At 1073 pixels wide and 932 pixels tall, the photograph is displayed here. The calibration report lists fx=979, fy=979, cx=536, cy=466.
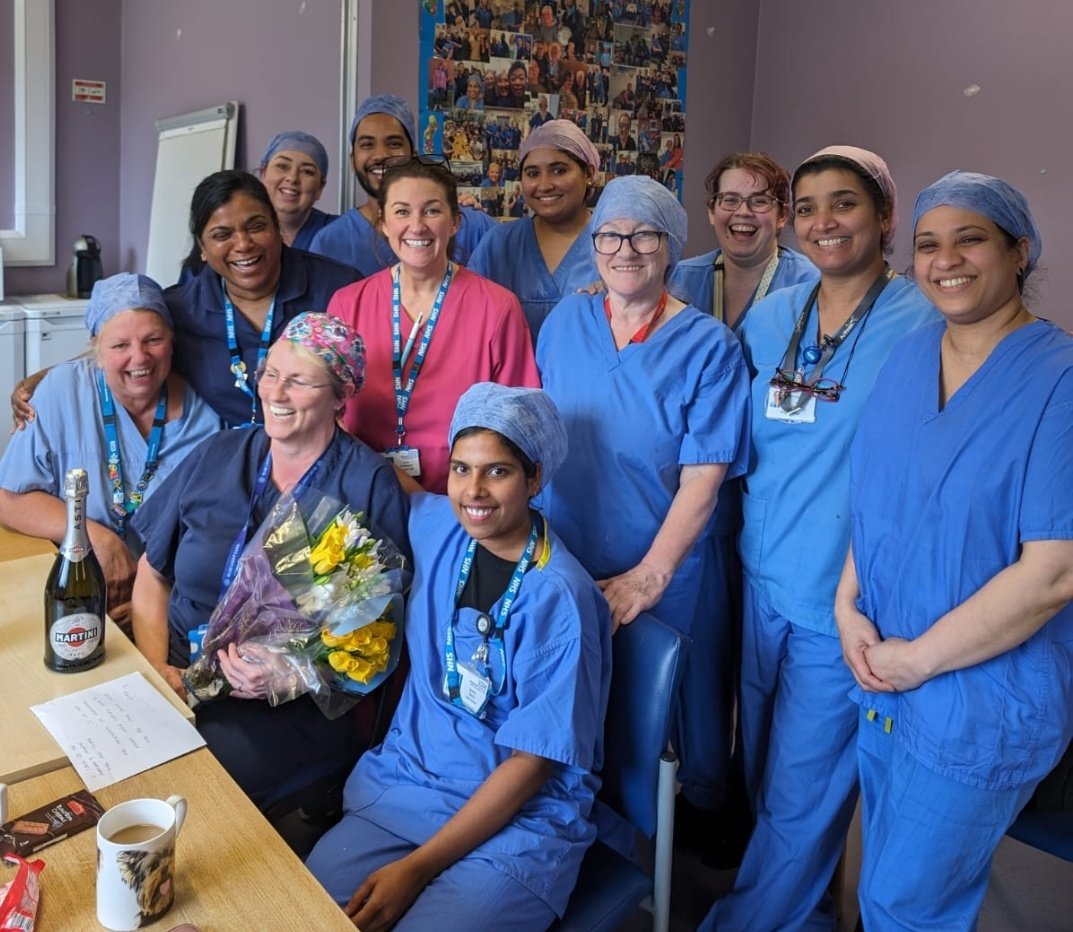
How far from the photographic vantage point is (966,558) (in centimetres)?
158

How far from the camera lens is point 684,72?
4.43 metres

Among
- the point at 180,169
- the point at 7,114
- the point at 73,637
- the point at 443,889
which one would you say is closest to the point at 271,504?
the point at 73,637

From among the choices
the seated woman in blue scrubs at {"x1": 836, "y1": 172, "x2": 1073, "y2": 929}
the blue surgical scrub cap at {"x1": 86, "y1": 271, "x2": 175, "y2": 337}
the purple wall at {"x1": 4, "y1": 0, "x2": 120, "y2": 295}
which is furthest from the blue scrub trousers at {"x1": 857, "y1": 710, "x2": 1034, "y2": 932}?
the purple wall at {"x1": 4, "y1": 0, "x2": 120, "y2": 295}

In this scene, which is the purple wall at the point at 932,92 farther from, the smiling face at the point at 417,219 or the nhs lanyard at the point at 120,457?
the nhs lanyard at the point at 120,457

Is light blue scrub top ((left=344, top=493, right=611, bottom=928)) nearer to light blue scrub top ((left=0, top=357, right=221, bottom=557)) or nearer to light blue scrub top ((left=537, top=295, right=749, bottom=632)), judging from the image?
light blue scrub top ((left=537, top=295, right=749, bottom=632))

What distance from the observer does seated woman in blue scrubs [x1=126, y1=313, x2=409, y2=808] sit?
1.85 meters

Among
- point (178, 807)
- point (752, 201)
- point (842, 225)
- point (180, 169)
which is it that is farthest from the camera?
point (180, 169)

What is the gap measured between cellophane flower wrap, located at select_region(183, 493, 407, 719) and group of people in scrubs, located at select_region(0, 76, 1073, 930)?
0.19 ft

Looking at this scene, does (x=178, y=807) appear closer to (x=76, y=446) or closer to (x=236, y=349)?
(x=76, y=446)

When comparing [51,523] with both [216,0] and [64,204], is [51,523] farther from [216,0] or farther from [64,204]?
[64,204]


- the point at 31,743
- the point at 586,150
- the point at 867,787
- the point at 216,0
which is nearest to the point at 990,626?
the point at 867,787

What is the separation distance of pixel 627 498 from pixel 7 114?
14.1 ft

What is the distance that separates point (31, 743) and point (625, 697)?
3.05 feet

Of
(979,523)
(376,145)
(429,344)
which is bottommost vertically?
(979,523)
